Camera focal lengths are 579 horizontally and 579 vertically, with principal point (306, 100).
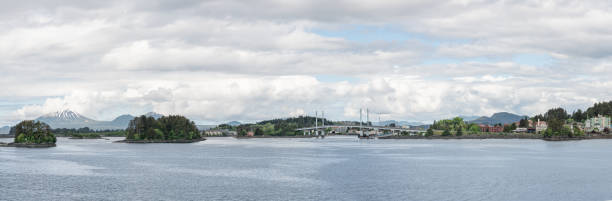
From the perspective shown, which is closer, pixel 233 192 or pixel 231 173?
pixel 233 192

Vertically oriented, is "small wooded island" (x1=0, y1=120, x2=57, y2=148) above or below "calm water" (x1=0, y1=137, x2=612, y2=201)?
above

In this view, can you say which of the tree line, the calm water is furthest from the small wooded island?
the calm water

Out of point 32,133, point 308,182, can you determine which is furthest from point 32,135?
point 308,182

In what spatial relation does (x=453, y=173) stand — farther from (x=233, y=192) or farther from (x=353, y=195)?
(x=233, y=192)

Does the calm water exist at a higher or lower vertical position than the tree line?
lower

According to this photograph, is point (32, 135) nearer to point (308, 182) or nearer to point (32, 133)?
point (32, 133)

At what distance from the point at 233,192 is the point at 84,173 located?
34177 millimetres

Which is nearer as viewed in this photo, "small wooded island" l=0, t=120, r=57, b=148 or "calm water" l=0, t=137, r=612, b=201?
"calm water" l=0, t=137, r=612, b=201

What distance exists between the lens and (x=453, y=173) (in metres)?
84.0

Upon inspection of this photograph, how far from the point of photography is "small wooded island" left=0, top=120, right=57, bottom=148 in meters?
183

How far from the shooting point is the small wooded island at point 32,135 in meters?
183

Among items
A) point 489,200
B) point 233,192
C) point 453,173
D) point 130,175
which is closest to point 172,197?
point 233,192

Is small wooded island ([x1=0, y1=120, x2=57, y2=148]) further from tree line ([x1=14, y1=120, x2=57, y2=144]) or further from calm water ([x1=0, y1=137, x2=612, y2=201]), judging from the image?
calm water ([x1=0, y1=137, x2=612, y2=201])

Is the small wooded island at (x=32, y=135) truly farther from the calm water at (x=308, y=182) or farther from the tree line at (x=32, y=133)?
the calm water at (x=308, y=182)
